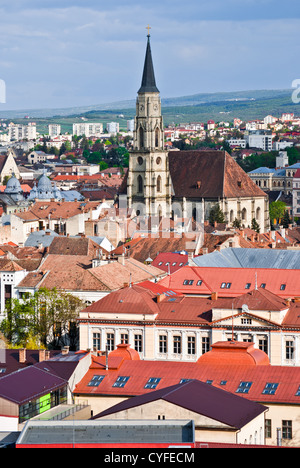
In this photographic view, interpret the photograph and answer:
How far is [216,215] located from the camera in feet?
357

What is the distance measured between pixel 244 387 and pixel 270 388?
2.96 feet

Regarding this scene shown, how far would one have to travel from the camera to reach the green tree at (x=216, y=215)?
353 feet

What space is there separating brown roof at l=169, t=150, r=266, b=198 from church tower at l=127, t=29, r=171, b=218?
239 centimetres

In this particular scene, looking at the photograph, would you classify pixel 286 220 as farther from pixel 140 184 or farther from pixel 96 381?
pixel 96 381

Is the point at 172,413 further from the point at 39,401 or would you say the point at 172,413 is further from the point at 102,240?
the point at 102,240

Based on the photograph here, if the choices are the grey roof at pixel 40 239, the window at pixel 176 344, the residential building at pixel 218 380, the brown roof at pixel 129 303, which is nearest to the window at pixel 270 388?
the residential building at pixel 218 380

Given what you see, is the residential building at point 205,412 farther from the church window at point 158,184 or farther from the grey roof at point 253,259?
the church window at point 158,184

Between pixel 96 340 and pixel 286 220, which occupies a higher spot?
pixel 96 340

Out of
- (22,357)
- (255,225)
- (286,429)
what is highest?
(22,357)

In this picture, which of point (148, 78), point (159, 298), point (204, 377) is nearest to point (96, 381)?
point (204, 377)

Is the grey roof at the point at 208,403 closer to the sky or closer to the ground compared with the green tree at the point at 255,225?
closer to the sky

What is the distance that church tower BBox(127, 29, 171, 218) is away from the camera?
110500 millimetres

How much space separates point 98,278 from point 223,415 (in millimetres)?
30360

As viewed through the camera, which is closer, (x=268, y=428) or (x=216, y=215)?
(x=268, y=428)
